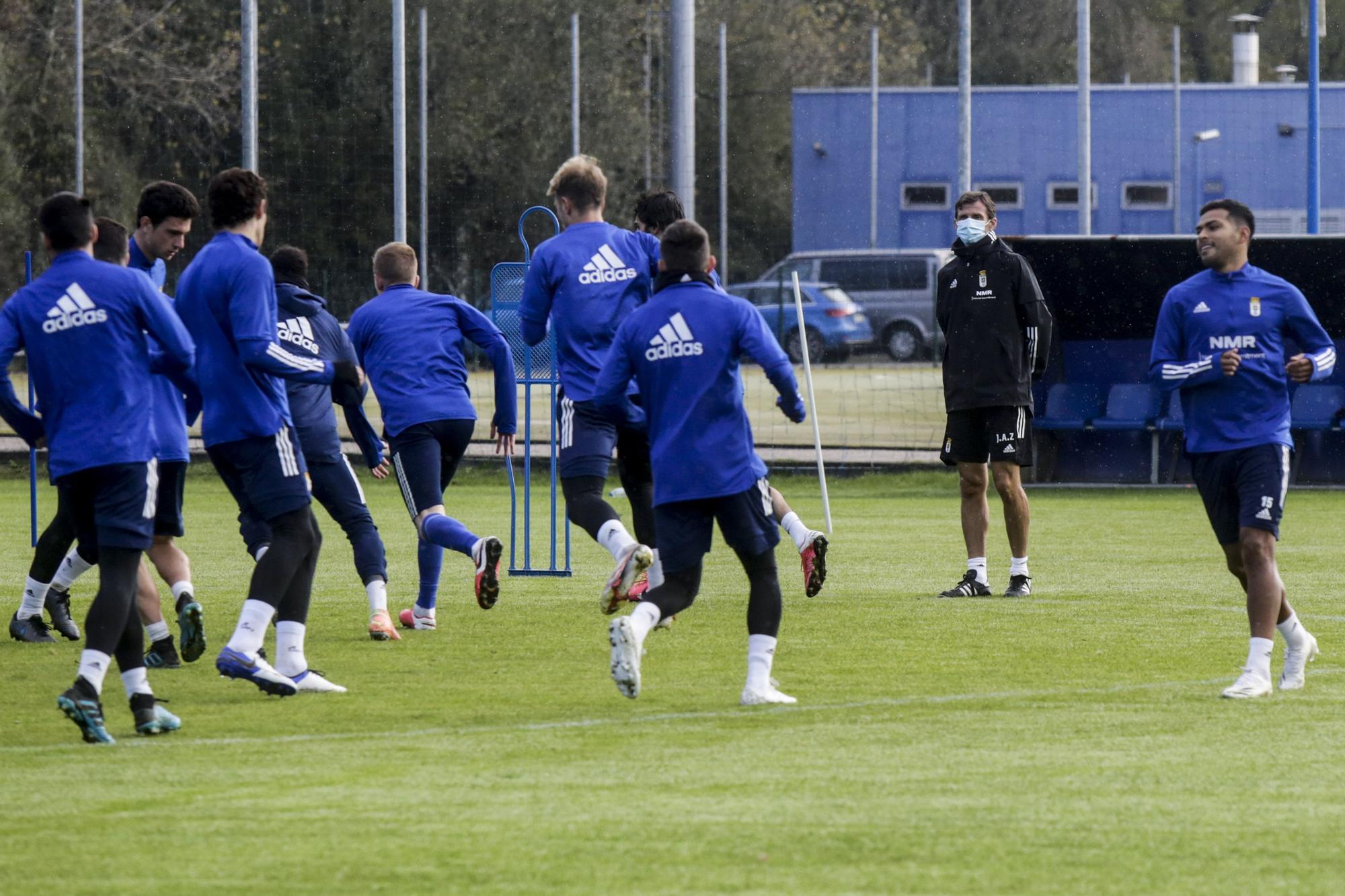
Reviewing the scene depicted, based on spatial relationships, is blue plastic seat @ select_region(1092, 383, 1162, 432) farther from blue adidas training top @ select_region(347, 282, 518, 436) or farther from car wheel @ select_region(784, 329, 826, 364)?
blue adidas training top @ select_region(347, 282, 518, 436)

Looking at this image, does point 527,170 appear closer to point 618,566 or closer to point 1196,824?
point 618,566

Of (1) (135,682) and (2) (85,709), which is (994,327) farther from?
(2) (85,709)

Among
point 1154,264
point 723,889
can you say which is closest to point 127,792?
point 723,889

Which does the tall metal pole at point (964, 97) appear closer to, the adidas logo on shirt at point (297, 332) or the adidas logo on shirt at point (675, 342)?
the adidas logo on shirt at point (297, 332)

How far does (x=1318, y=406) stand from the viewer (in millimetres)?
18938

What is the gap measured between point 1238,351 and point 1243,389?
5.7 inches

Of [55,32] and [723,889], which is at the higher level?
[55,32]

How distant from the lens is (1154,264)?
18969 millimetres

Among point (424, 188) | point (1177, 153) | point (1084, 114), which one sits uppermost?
point (1177, 153)

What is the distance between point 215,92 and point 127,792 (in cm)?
3112

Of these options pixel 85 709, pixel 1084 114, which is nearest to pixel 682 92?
pixel 1084 114

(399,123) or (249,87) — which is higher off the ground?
(249,87)

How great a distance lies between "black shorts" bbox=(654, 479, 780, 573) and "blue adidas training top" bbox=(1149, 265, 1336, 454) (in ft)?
5.43

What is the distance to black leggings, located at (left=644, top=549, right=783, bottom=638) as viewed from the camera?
7281 mm
